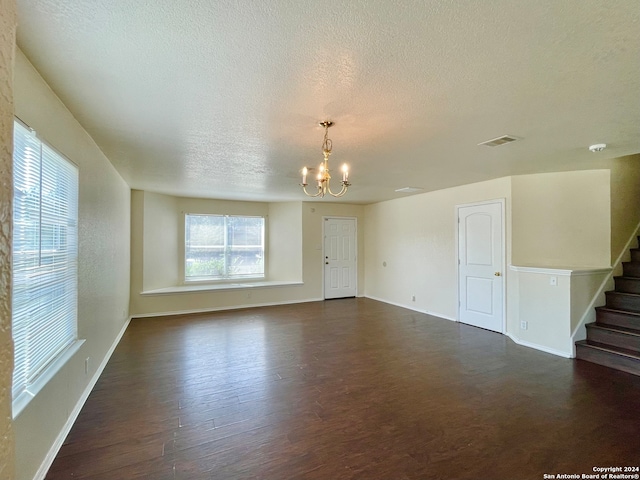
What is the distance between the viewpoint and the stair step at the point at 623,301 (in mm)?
3877

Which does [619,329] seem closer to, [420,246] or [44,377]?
[420,246]

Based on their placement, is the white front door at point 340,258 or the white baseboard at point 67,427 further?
the white front door at point 340,258

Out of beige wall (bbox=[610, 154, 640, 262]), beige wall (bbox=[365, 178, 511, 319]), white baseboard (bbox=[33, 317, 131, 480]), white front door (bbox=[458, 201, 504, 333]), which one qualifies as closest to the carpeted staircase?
beige wall (bbox=[610, 154, 640, 262])

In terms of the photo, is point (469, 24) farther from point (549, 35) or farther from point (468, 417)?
point (468, 417)

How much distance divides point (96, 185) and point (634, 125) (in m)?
5.13

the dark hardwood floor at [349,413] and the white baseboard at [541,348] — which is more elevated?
the white baseboard at [541,348]

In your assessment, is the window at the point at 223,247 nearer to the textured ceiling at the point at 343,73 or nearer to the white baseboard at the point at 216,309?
the white baseboard at the point at 216,309

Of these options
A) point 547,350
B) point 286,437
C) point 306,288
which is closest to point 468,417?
Result: point 286,437

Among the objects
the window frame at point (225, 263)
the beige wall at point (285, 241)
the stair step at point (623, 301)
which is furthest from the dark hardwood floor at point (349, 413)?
the beige wall at point (285, 241)

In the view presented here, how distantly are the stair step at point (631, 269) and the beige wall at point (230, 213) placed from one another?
4.92 metres

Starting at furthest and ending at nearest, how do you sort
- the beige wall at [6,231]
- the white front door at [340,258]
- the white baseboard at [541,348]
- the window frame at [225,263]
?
the white front door at [340,258] → the window frame at [225,263] → the white baseboard at [541,348] → the beige wall at [6,231]

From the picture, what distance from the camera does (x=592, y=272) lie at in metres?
3.98

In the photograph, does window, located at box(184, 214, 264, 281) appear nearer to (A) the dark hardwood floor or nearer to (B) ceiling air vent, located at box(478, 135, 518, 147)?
(A) the dark hardwood floor

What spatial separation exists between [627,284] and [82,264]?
639 cm
